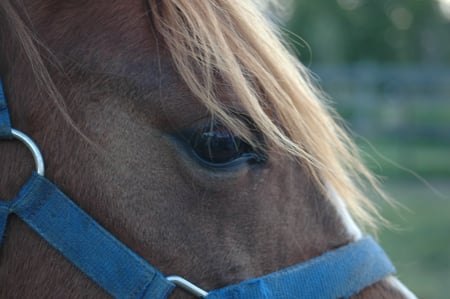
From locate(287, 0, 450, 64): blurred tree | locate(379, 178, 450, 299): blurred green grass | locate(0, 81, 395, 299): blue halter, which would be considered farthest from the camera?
locate(287, 0, 450, 64): blurred tree

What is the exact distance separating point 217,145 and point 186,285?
1.26 ft

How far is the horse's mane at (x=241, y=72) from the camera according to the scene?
1627 millimetres

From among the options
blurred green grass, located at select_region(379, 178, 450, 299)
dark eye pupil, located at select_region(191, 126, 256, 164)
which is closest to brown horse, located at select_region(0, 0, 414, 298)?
dark eye pupil, located at select_region(191, 126, 256, 164)

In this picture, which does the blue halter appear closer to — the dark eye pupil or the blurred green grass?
the dark eye pupil

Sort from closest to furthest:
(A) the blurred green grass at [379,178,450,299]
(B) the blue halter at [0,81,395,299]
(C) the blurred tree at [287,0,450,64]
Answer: (B) the blue halter at [0,81,395,299] < (A) the blurred green grass at [379,178,450,299] < (C) the blurred tree at [287,0,450,64]

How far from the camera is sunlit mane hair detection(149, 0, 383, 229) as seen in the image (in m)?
1.65

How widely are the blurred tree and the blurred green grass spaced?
77.9ft

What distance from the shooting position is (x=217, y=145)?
64.9 inches

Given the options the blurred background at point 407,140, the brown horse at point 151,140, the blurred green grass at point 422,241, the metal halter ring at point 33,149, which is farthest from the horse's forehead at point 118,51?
the blurred green grass at point 422,241

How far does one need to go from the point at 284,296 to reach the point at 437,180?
9738 mm

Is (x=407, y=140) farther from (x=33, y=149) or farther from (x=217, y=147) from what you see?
(x=33, y=149)

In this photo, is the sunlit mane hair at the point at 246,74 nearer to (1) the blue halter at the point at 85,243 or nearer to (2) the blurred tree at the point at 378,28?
(1) the blue halter at the point at 85,243

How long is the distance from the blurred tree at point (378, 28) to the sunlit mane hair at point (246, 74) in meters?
31.5

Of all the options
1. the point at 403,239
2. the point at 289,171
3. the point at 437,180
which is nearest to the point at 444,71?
the point at 437,180
